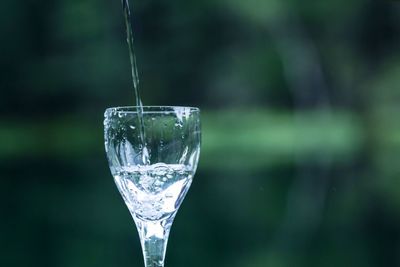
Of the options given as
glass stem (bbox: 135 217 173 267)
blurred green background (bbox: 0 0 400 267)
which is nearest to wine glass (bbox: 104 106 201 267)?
glass stem (bbox: 135 217 173 267)

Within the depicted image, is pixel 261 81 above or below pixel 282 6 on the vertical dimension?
below

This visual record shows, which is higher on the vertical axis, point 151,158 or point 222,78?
point 222,78

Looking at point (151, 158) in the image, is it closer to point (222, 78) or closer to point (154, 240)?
point (154, 240)

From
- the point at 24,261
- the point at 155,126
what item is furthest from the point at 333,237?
the point at 155,126

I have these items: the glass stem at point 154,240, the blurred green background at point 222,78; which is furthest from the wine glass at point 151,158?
the blurred green background at point 222,78

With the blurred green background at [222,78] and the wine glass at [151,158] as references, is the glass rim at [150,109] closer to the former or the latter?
the wine glass at [151,158]

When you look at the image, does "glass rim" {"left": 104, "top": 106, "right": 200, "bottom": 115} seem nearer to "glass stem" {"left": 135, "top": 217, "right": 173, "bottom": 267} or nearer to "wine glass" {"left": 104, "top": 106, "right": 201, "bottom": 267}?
"wine glass" {"left": 104, "top": 106, "right": 201, "bottom": 267}

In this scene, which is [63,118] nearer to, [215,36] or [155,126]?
[215,36]

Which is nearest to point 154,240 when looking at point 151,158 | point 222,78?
point 151,158
